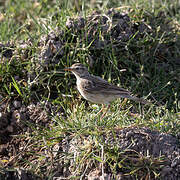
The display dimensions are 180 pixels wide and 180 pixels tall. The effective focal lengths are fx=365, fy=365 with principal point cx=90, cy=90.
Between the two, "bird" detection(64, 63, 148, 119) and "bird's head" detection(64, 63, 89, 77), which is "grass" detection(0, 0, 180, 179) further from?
"bird's head" detection(64, 63, 89, 77)

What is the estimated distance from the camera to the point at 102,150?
5.07 m

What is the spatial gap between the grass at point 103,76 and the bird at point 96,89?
21 cm

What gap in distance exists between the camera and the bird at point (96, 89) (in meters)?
6.42

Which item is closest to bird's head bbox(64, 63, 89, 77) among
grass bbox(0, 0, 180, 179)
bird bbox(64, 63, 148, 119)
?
bird bbox(64, 63, 148, 119)

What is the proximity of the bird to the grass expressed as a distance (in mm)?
208

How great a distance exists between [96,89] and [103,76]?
1.96 ft

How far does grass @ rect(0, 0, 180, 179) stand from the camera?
521cm

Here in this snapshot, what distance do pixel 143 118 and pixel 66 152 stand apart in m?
1.39

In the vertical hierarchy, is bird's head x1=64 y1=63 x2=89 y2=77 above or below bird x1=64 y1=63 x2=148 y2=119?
above

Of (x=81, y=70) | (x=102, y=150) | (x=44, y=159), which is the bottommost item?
(x=44, y=159)

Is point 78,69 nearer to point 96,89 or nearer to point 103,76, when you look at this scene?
point 96,89

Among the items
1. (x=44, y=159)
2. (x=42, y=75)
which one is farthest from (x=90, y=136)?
(x=42, y=75)

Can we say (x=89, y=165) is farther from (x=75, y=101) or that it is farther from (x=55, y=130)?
(x=75, y=101)

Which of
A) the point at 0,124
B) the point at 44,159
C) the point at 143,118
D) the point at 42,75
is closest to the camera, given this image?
the point at 44,159
